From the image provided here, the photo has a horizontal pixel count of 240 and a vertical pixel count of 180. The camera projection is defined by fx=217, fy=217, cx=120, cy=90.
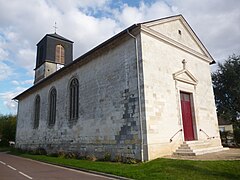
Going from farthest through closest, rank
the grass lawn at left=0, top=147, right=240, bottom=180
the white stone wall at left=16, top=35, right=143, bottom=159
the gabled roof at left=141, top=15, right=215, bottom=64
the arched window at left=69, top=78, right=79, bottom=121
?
the arched window at left=69, top=78, right=79, bottom=121
the gabled roof at left=141, top=15, right=215, bottom=64
the white stone wall at left=16, top=35, right=143, bottom=159
the grass lawn at left=0, top=147, right=240, bottom=180

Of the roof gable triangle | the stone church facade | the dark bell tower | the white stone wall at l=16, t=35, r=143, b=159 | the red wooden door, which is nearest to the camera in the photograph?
the stone church facade

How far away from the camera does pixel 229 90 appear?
1883 cm

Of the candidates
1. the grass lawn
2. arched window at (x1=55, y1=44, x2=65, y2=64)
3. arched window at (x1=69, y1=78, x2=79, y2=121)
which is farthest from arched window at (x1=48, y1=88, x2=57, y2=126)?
the grass lawn

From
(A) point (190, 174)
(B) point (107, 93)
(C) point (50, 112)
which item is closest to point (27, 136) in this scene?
(C) point (50, 112)

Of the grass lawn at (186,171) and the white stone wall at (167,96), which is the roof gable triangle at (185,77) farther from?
the grass lawn at (186,171)

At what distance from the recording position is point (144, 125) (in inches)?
371

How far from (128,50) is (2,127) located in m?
32.2

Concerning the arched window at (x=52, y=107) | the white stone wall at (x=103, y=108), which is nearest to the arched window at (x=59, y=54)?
the arched window at (x=52, y=107)

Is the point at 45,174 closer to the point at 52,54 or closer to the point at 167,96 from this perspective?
the point at 167,96

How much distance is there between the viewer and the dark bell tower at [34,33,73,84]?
968 inches

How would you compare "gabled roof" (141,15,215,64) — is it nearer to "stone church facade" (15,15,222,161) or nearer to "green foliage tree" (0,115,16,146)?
"stone church facade" (15,15,222,161)

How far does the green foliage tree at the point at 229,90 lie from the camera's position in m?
18.4

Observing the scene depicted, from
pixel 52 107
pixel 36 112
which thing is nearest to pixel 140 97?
pixel 52 107

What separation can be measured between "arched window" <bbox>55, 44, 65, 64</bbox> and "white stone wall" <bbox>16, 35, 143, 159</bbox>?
28.7 feet
